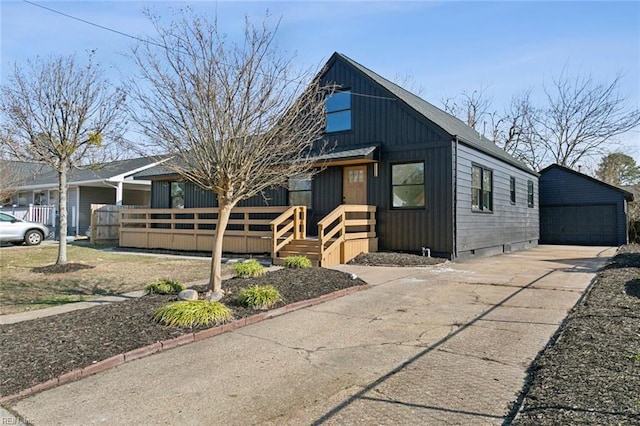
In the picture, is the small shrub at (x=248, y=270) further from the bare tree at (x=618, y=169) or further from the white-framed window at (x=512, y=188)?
the bare tree at (x=618, y=169)

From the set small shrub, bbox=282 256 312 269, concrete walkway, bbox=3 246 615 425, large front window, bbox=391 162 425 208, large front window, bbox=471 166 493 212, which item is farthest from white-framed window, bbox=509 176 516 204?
concrete walkway, bbox=3 246 615 425

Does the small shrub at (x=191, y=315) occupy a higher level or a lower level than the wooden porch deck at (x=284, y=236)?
lower

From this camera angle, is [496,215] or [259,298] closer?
[259,298]

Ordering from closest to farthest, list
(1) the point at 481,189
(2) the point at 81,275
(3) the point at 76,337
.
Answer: (3) the point at 76,337
(2) the point at 81,275
(1) the point at 481,189

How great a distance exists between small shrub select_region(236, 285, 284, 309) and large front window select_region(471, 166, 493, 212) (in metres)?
8.69

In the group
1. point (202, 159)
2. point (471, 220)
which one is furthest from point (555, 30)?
point (202, 159)

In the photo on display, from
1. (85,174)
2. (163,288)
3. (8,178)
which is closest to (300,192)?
(163,288)

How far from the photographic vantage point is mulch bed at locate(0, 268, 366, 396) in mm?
3697

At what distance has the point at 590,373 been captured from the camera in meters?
3.31

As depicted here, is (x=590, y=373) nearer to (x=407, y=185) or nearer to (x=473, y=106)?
(x=407, y=185)

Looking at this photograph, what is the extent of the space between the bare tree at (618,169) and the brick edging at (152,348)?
101ft

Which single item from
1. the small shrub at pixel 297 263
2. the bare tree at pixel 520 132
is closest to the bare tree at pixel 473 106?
the bare tree at pixel 520 132

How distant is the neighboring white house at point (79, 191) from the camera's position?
20766mm

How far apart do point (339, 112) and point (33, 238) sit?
13084 millimetres
